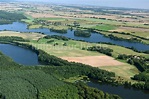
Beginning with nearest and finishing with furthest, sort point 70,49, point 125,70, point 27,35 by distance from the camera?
1. point 125,70
2. point 70,49
3. point 27,35

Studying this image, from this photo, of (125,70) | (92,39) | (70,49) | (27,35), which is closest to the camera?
(125,70)

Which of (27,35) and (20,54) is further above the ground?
(20,54)

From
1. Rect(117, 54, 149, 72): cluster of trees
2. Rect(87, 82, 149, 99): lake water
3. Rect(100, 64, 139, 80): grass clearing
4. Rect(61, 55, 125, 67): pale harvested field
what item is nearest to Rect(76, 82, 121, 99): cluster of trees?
Rect(87, 82, 149, 99): lake water

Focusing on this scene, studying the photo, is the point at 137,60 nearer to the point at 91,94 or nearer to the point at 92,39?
the point at 91,94

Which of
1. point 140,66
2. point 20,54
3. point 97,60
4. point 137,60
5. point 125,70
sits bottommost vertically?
point 20,54

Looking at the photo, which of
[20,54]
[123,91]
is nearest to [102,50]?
[20,54]

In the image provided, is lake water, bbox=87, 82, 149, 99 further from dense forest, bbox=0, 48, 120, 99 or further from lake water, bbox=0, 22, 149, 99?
dense forest, bbox=0, 48, 120, 99
